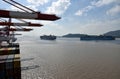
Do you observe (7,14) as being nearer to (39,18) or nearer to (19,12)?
(19,12)

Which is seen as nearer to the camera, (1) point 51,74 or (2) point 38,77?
(2) point 38,77

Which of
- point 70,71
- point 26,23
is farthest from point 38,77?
point 26,23

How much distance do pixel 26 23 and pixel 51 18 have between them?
20.5 metres

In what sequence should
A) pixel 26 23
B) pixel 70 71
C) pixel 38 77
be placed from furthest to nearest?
pixel 26 23
pixel 70 71
pixel 38 77

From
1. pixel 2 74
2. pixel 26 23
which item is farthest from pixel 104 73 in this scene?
pixel 26 23

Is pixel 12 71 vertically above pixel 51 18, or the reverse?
pixel 51 18

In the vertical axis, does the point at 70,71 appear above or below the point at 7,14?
below

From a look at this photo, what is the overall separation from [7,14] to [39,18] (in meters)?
4.08

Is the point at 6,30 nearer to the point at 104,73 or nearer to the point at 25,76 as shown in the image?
the point at 25,76

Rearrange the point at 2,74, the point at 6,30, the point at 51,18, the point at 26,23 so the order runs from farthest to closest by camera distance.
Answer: the point at 6,30 → the point at 26,23 → the point at 51,18 → the point at 2,74

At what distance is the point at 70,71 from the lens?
98.1 ft

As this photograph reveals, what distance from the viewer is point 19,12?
20.2m

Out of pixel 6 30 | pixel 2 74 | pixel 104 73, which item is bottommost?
pixel 104 73

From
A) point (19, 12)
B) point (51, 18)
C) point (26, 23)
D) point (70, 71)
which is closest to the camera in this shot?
point (19, 12)
